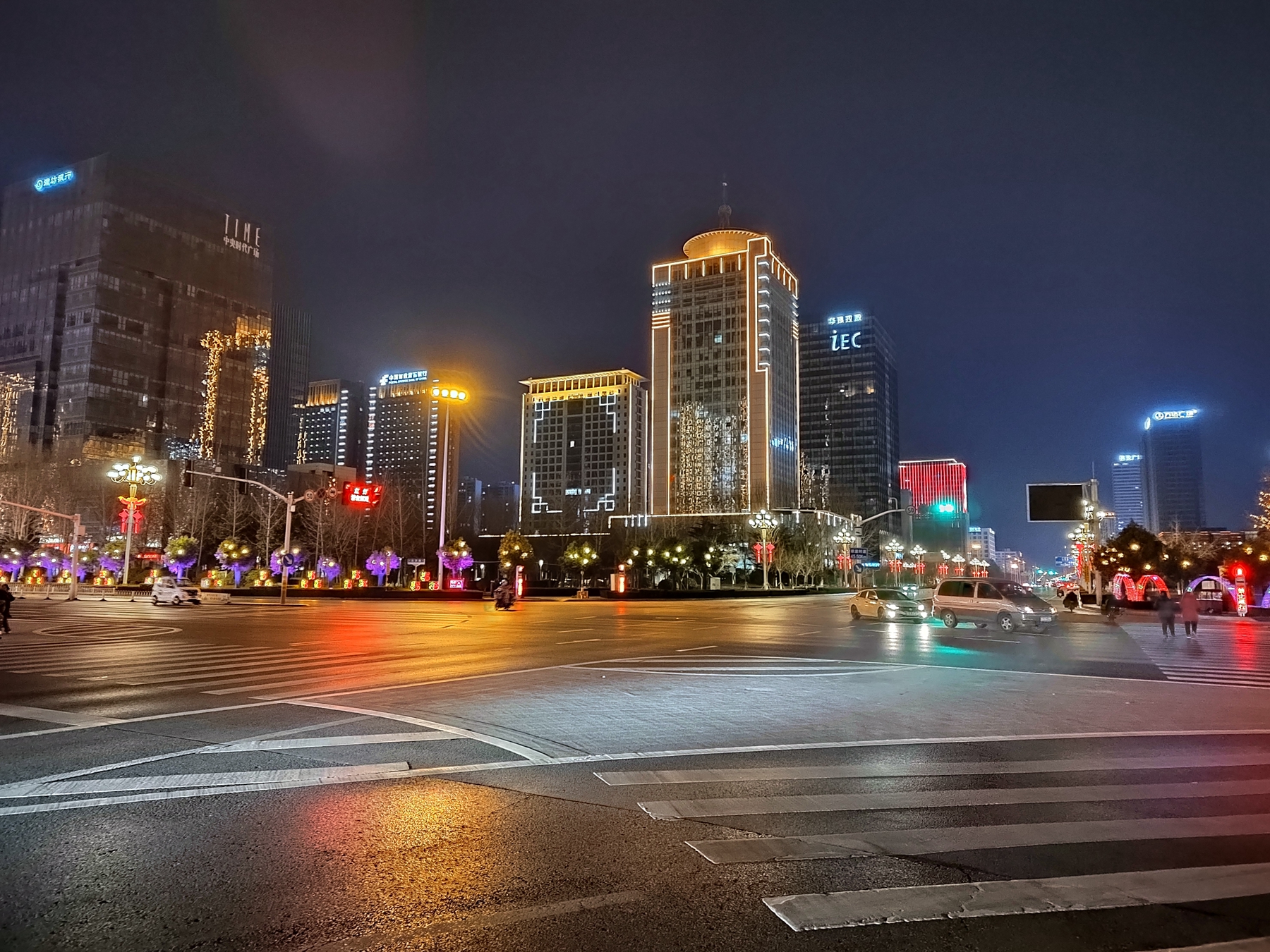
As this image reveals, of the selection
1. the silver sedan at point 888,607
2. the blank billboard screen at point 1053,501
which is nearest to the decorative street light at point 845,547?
the blank billboard screen at point 1053,501

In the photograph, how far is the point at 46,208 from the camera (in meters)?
144

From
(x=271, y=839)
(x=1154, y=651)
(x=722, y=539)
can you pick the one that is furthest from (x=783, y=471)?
(x=271, y=839)

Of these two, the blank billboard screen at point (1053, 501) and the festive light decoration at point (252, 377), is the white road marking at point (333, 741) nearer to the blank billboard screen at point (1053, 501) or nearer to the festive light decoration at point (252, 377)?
the blank billboard screen at point (1053, 501)

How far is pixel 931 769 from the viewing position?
27.8 ft

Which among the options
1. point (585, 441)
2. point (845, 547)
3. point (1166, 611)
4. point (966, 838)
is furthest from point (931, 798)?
point (585, 441)

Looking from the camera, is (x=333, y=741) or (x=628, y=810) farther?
(x=333, y=741)

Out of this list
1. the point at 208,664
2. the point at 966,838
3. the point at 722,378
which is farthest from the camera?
the point at 722,378

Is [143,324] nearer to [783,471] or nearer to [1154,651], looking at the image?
[783,471]

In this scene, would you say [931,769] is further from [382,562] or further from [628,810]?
[382,562]

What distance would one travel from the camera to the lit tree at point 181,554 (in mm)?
71812

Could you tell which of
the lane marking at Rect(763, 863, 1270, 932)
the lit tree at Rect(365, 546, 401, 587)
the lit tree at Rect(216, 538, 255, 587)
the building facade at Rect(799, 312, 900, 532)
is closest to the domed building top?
the building facade at Rect(799, 312, 900, 532)

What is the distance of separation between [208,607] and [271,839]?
44.5m

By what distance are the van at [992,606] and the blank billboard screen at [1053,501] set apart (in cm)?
2070

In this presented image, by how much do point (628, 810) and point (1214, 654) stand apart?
22.3 m
